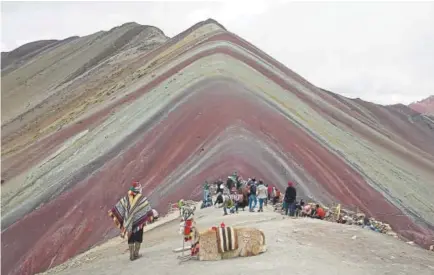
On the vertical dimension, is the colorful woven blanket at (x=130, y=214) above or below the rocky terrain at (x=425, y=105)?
below

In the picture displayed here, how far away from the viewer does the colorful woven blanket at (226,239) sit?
13914mm

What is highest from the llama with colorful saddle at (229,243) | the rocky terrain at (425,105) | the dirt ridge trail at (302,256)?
the rocky terrain at (425,105)

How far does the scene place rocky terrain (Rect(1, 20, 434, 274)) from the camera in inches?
1307

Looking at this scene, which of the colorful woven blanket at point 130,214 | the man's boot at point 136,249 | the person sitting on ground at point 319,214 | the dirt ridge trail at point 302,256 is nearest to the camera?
the dirt ridge trail at point 302,256

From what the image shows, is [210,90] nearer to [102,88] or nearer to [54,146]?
[54,146]

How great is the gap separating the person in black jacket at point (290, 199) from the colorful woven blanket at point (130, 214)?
737 cm

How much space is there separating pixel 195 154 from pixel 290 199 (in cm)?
1535

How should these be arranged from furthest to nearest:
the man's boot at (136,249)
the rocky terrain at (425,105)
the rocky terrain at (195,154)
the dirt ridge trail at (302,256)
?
the rocky terrain at (425,105), the rocky terrain at (195,154), the man's boot at (136,249), the dirt ridge trail at (302,256)

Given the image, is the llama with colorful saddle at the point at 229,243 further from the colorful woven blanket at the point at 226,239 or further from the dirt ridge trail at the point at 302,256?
the dirt ridge trail at the point at 302,256

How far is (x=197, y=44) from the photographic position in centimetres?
6322

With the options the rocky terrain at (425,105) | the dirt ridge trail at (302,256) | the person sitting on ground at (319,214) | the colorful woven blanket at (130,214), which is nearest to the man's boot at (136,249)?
the dirt ridge trail at (302,256)

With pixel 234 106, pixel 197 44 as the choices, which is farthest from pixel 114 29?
pixel 234 106

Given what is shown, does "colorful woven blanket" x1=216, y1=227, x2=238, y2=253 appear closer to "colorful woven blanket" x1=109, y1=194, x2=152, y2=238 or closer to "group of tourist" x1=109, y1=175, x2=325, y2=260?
"group of tourist" x1=109, y1=175, x2=325, y2=260

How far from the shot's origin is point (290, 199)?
70.2 ft
